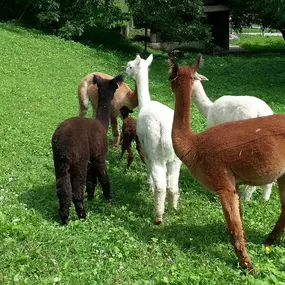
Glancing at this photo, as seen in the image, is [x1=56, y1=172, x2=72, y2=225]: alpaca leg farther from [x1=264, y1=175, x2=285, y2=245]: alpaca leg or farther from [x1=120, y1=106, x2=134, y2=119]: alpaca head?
[x1=120, y1=106, x2=134, y2=119]: alpaca head

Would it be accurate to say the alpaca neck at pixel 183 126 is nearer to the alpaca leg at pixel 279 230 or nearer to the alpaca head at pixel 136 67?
the alpaca leg at pixel 279 230

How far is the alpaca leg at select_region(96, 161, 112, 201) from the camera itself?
6201 mm

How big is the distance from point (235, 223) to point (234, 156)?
62 centimetres

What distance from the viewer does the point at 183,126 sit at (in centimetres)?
492

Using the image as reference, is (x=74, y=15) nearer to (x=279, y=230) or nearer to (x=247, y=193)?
(x=247, y=193)

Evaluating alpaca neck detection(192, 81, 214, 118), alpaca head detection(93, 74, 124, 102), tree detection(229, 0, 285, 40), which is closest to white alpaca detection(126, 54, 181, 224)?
alpaca head detection(93, 74, 124, 102)

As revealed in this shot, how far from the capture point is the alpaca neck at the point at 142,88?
7121mm

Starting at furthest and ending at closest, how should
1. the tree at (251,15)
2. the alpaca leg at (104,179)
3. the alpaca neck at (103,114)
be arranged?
the tree at (251,15)
the alpaca neck at (103,114)
the alpaca leg at (104,179)

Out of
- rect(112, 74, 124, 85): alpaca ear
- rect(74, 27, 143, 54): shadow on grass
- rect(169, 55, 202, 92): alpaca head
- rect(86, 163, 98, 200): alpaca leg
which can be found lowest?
rect(74, 27, 143, 54): shadow on grass

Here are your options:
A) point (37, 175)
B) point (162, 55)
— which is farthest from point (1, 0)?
point (37, 175)

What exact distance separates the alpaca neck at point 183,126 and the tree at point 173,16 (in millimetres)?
18095

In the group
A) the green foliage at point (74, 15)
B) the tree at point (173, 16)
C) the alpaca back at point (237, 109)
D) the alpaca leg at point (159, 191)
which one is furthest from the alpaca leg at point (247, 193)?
the tree at point (173, 16)

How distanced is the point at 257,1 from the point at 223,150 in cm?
1783

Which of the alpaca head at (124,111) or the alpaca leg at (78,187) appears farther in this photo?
the alpaca head at (124,111)
